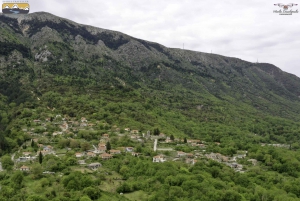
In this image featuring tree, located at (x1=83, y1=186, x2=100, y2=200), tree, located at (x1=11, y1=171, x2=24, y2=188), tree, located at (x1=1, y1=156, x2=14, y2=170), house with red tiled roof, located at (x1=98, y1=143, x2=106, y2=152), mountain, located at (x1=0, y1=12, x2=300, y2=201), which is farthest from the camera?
house with red tiled roof, located at (x1=98, y1=143, x2=106, y2=152)

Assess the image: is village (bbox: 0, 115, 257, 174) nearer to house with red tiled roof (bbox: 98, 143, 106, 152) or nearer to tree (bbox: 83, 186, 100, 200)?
house with red tiled roof (bbox: 98, 143, 106, 152)

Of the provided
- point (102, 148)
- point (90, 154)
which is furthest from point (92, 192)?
point (102, 148)

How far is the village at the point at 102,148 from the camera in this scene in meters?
62.5

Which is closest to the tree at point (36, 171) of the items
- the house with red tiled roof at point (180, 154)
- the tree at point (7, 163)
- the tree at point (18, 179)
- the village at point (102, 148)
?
the village at point (102, 148)

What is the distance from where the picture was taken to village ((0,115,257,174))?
62.5 m

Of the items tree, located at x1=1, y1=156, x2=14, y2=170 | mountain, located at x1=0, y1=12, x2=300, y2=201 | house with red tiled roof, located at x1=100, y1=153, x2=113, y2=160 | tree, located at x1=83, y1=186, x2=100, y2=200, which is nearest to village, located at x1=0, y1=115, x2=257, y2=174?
house with red tiled roof, located at x1=100, y1=153, x2=113, y2=160

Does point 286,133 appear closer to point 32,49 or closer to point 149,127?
point 149,127

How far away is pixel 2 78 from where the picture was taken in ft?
424

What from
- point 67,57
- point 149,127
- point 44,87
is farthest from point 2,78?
point 149,127

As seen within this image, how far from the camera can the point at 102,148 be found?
70062mm

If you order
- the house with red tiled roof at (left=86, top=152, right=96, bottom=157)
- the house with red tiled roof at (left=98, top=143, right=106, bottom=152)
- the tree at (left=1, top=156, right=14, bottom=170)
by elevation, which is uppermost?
the house with red tiled roof at (left=98, top=143, right=106, bottom=152)

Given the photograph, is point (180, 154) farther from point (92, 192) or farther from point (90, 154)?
point (92, 192)

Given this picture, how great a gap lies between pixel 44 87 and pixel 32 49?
215ft

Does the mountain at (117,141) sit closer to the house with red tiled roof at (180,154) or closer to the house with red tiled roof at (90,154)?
the house with red tiled roof at (180,154)
